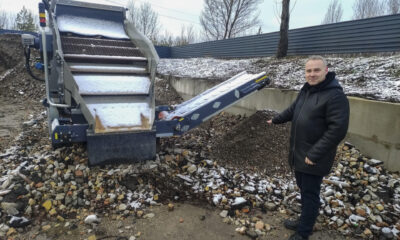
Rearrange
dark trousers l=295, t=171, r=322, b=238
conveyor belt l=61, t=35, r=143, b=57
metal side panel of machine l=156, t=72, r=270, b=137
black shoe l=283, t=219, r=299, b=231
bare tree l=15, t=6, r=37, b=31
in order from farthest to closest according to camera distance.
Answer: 1. bare tree l=15, t=6, r=37, b=31
2. conveyor belt l=61, t=35, r=143, b=57
3. metal side panel of machine l=156, t=72, r=270, b=137
4. black shoe l=283, t=219, r=299, b=231
5. dark trousers l=295, t=171, r=322, b=238

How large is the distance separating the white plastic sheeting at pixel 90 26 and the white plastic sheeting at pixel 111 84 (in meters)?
0.99

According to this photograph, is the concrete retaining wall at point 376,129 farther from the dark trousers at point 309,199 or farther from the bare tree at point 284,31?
the bare tree at point 284,31

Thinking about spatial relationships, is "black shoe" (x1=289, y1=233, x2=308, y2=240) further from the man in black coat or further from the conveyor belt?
the conveyor belt

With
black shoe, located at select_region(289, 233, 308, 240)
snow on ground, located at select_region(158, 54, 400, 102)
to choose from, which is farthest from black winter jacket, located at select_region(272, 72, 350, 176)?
snow on ground, located at select_region(158, 54, 400, 102)

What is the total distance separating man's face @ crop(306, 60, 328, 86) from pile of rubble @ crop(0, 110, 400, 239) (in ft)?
5.41

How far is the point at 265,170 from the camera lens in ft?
12.6

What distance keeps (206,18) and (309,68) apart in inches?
970

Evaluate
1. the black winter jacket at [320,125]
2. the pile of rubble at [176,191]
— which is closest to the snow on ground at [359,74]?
the pile of rubble at [176,191]

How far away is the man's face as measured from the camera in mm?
2264

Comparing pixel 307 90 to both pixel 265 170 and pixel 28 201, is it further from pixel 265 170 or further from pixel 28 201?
pixel 28 201

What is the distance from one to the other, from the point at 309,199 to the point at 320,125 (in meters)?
0.73

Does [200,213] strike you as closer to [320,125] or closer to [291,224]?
[291,224]

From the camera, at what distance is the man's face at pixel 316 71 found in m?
2.26

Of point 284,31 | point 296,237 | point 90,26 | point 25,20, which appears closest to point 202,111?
point 296,237
